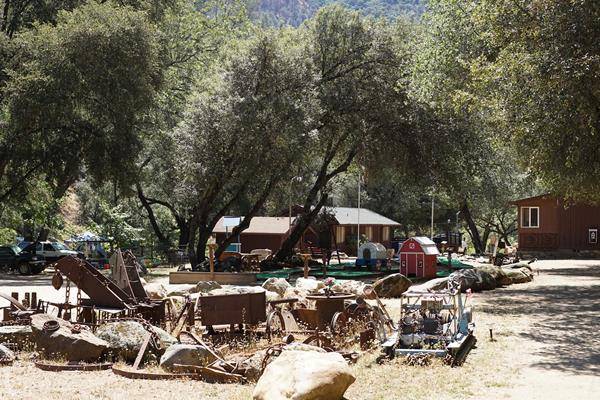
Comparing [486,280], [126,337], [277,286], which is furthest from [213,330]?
[486,280]

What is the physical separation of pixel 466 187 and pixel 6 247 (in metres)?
21.8

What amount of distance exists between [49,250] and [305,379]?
31.6m

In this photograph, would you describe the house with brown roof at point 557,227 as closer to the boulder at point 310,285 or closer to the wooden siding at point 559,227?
the wooden siding at point 559,227

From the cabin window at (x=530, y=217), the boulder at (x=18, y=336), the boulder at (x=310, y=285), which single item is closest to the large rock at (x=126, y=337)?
the boulder at (x=18, y=336)

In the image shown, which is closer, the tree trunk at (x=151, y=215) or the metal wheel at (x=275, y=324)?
the metal wheel at (x=275, y=324)

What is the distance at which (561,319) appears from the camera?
17.4 meters

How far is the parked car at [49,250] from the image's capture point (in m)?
36.7

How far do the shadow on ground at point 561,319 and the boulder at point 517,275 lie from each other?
156 centimetres

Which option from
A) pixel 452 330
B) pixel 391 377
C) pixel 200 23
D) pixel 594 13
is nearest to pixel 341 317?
pixel 452 330

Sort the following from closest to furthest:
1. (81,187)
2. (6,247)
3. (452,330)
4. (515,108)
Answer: (452,330) → (515,108) → (6,247) → (81,187)

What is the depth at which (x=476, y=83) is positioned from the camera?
18.7 m

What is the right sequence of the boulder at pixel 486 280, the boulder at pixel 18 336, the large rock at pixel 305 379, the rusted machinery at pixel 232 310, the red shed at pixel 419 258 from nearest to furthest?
the large rock at pixel 305 379 → the boulder at pixel 18 336 → the rusted machinery at pixel 232 310 → the boulder at pixel 486 280 → the red shed at pixel 419 258

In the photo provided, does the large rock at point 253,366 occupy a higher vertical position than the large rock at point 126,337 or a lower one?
lower

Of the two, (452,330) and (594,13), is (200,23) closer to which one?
(594,13)
